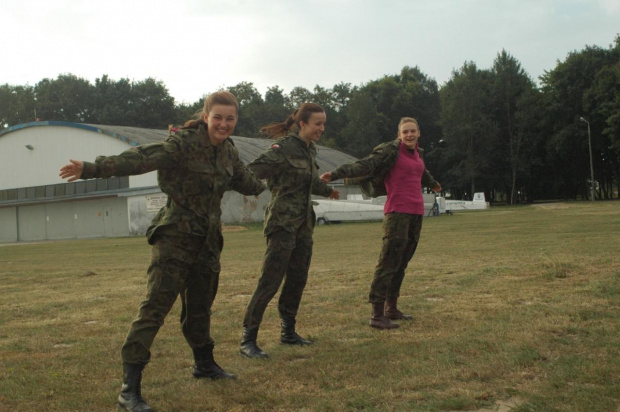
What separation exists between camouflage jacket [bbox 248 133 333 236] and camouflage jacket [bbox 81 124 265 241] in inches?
36.0

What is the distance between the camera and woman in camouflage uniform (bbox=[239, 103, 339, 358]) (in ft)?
16.4

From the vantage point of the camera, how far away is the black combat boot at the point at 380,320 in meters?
5.62

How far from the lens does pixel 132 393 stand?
354 centimetres

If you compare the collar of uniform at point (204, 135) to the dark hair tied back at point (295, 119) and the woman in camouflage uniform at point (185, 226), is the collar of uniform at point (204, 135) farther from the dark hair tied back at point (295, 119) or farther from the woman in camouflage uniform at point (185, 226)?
the dark hair tied back at point (295, 119)

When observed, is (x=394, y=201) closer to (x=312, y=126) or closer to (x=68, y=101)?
(x=312, y=126)

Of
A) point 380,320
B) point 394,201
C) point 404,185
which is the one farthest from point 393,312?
point 404,185

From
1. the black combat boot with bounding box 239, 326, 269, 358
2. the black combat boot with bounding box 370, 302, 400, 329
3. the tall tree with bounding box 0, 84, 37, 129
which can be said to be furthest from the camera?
the tall tree with bounding box 0, 84, 37, 129

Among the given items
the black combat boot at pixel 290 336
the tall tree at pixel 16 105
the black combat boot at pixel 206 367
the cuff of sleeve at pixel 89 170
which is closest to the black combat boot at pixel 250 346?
the black combat boot at pixel 290 336

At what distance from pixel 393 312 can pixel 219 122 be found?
3008 mm

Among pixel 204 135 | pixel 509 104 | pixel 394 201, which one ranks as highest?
pixel 509 104

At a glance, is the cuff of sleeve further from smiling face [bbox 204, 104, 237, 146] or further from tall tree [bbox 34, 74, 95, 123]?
tall tree [bbox 34, 74, 95, 123]

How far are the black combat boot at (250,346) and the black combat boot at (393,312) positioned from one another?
1737mm

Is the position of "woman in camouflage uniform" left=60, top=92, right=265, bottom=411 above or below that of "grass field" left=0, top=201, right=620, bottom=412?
above

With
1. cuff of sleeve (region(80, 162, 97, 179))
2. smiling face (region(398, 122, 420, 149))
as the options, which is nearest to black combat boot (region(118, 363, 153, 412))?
cuff of sleeve (region(80, 162, 97, 179))
